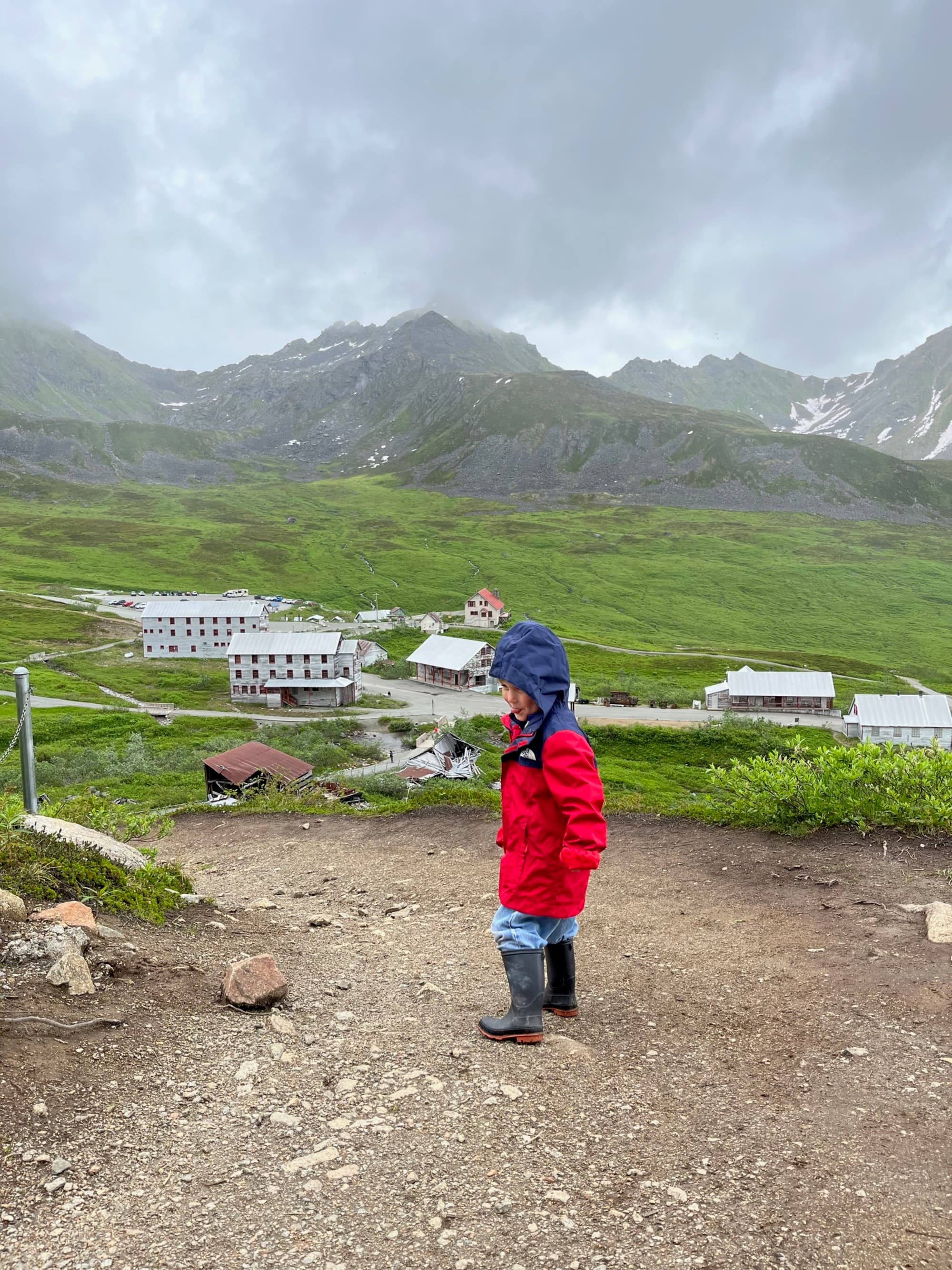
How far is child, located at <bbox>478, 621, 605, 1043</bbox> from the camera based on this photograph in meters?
5.68

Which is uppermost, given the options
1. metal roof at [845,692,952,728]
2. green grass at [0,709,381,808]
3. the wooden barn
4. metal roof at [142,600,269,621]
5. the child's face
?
metal roof at [142,600,269,621]

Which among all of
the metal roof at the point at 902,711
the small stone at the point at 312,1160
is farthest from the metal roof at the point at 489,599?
the small stone at the point at 312,1160

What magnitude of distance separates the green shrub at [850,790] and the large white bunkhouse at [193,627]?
289 ft

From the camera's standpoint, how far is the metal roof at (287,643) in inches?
3059

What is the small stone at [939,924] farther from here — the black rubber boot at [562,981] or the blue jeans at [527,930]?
the blue jeans at [527,930]

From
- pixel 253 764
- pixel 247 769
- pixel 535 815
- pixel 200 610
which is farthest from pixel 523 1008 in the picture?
pixel 200 610

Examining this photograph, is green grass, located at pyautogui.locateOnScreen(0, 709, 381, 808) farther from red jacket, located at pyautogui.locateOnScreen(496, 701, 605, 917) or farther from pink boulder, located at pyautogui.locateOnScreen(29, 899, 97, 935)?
red jacket, located at pyautogui.locateOnScreen(496, 701, 605, 917)

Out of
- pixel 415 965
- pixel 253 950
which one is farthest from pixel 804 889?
pixel 253 950

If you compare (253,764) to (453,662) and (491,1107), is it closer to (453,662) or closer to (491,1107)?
(491,1107)

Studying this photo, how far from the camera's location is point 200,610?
96188 mm

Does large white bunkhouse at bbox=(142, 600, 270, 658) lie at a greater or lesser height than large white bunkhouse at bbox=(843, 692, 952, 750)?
greater

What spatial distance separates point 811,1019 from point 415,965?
352 centimetres

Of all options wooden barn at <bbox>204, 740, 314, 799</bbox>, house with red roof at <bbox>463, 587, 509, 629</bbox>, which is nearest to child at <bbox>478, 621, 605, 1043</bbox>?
wooden barn at <bbox>204, 740, 314, 799</bbox>

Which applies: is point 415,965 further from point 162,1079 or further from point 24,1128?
point 24,1128
